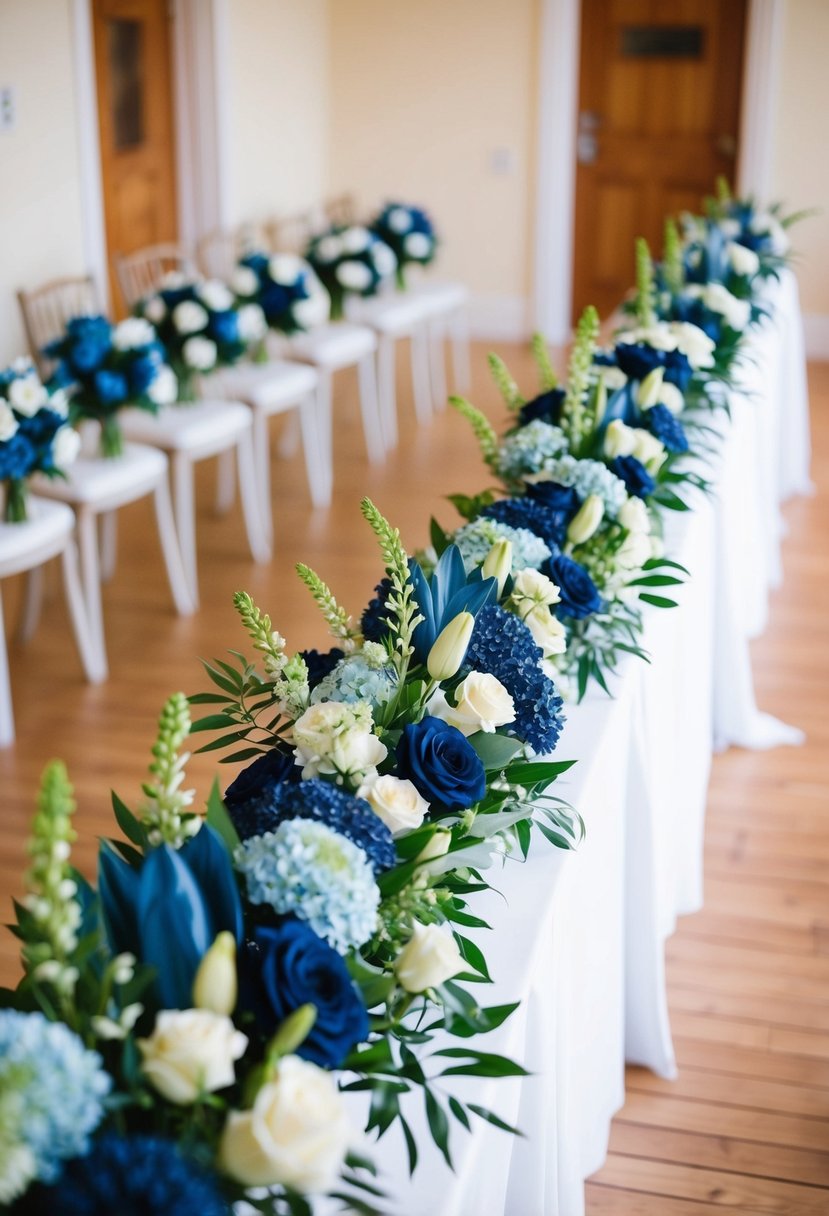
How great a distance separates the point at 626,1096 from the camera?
246 centimetres

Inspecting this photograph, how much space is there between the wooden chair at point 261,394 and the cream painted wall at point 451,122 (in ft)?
11.0

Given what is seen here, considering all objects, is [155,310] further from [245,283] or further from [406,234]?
[406,234]

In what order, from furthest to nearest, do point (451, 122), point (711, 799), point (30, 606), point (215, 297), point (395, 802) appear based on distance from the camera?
1. point (451, 122)
2. point (215, 297)
3. point (30, 606)
4. point (711, 799)
5. point (395, 802)

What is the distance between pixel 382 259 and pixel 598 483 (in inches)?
174

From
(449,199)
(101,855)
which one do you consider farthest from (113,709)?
(449,199)

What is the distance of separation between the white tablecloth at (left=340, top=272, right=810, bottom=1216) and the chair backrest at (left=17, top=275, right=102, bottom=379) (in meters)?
2.36

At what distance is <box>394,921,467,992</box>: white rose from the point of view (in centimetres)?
122

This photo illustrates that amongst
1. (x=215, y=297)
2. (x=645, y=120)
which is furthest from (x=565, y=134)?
(x=215, y=297)

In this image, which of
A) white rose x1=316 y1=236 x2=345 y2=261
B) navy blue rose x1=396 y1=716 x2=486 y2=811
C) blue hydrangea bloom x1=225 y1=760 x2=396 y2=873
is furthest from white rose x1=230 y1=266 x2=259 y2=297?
blue hydrangea bloom x1=225 y1=760 x2=396 y2=873

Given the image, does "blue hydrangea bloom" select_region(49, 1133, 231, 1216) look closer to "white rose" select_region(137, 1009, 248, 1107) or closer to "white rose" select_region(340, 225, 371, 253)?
"white rose" select_region(137, 1009, 248, 1107)

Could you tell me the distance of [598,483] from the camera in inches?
88.4

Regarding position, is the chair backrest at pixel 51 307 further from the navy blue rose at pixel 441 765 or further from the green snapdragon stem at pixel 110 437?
the navy blue rose at pixel 441 765

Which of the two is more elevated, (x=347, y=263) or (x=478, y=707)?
(x=478, y=707)

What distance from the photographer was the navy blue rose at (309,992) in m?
1.09
